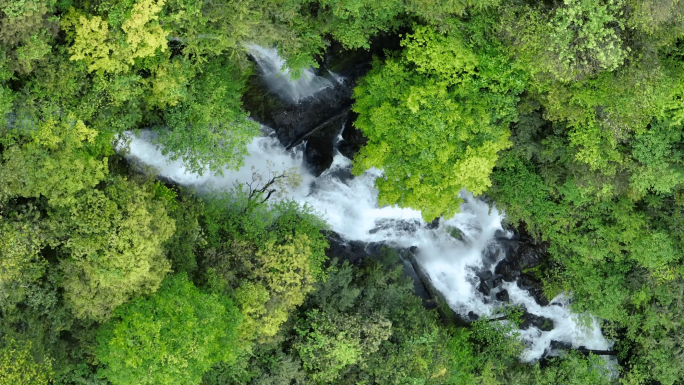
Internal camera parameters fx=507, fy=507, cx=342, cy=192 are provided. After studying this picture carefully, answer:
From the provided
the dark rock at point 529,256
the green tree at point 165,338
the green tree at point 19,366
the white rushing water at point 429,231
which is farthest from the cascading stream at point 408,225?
the green tree at point 19,366

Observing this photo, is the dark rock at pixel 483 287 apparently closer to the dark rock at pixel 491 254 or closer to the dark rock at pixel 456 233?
the dark rock at pixel 491 254

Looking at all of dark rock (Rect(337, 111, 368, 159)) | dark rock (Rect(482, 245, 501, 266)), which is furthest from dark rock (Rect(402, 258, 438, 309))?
dark rock (Rect(337, 111, 368, 159))

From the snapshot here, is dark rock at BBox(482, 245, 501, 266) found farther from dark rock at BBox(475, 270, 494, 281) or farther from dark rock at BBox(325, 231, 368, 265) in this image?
dark rock at BBox(325, 231, 368, 265)

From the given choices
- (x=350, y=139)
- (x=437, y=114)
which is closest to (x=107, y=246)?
(x=350, y=139)

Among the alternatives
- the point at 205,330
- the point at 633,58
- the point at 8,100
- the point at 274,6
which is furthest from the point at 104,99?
the point at 633,58

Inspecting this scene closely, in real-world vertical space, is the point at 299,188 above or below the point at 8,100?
below

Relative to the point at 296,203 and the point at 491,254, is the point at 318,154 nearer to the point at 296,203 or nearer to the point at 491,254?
the point at 296,203

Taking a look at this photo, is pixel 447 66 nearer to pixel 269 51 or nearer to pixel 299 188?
pixel 269 51
